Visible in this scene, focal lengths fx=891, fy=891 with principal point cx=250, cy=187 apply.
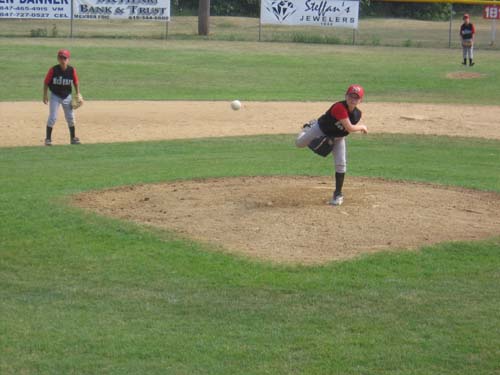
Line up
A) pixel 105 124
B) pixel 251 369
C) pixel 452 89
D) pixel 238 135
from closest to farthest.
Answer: pixel 251 369 < pixel 238 135 < pixel 105 124 < pixel 452 89

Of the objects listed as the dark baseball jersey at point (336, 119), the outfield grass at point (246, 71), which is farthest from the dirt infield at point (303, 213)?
the outfield grass at point (246, 71)

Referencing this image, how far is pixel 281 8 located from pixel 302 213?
29.9 meters

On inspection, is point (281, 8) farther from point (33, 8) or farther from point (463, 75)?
point (33, 8)

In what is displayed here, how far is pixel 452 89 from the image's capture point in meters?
30.2

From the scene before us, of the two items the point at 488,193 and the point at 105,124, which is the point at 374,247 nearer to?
the point at 488,193

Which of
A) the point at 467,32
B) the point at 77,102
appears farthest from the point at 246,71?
the point at 77,102

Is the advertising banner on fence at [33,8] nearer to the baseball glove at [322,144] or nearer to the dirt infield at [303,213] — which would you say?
the dirt infield at [303,213]

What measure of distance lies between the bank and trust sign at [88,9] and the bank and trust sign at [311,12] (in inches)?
185

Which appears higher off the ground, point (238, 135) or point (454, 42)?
point (454, 42)

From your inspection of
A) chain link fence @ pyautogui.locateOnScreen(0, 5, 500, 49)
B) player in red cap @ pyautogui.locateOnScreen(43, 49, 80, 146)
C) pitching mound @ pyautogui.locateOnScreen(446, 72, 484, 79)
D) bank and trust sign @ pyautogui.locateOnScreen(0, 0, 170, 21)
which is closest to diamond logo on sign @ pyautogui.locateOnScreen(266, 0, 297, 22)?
chain link fence @ pyautogui.locateOnScreen(0, 5, 500, 49)

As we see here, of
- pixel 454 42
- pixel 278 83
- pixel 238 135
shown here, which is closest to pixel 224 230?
pixel 238 135

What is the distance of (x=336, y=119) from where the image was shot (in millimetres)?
11375

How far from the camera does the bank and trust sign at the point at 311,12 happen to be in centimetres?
4003

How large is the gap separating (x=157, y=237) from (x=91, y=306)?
231 cm
